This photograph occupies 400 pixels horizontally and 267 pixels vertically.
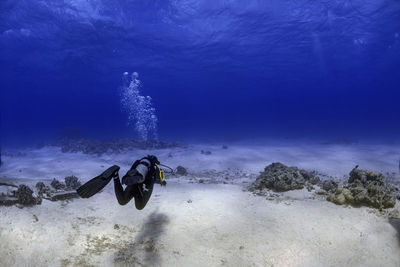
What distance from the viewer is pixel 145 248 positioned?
3.97 metres

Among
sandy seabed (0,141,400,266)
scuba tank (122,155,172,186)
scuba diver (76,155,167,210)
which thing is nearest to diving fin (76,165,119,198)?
scuba diver (76,155,167,210)

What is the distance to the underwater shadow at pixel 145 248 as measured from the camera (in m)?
3.68

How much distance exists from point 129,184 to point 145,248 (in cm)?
117

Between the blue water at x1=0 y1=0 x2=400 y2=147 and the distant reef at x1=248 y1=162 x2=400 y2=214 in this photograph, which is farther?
the blue water at x1=0 y1=0 x2=400 y2=147

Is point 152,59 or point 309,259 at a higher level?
point 152,59

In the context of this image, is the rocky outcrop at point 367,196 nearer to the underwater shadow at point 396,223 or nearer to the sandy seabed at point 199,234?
the sandy seabed at point 199,234

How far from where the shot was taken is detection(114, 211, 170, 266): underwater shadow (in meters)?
3.68

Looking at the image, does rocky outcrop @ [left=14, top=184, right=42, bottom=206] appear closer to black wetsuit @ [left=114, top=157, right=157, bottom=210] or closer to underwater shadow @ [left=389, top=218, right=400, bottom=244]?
black wetsuit @ [left=114, top=157, right=157, bottom=210]

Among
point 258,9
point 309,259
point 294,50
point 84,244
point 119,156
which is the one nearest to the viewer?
point 309,259

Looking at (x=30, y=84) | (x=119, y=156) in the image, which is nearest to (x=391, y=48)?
(x=119, y=156)

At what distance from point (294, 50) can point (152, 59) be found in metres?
21.4

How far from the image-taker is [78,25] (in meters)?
25.3

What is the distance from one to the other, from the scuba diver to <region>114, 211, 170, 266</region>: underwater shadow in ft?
2.17

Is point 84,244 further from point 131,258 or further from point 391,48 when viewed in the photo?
point 391,48
